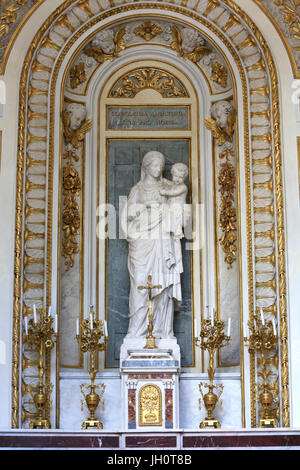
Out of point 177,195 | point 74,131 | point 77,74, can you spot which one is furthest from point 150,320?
point 77,74

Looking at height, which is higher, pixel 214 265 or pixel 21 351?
pixel 214 265

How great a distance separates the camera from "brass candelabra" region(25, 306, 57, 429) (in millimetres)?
13336

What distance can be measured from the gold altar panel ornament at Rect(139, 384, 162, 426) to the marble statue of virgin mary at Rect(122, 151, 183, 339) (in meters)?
1.15

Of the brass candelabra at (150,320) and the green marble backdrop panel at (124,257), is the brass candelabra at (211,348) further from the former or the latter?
the green marble backdrop panel at (124,257)

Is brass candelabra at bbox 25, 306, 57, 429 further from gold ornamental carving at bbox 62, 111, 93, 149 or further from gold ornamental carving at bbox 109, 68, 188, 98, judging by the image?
gold ornamental carving at bbox 109, 68, 188, 98

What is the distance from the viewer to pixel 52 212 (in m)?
14.2

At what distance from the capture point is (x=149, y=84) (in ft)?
50.4

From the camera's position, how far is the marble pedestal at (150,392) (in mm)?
13055

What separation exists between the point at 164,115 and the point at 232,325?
130 inches

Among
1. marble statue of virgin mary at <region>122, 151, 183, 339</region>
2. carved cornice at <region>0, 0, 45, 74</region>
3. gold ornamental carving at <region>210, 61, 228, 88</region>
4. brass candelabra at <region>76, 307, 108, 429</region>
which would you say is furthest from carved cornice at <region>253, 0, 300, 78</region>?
brass candelabra at <region>76, 307, 108, 429</region>

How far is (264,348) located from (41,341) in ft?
9.57

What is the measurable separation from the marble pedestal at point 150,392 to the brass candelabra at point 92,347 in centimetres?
41

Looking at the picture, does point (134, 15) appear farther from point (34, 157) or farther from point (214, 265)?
point (214, 265)
